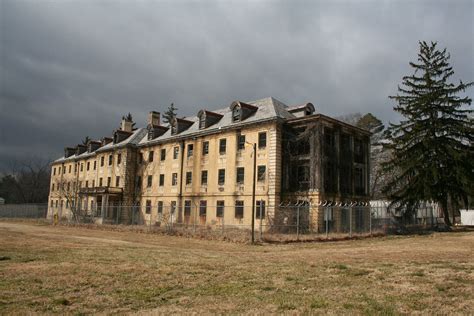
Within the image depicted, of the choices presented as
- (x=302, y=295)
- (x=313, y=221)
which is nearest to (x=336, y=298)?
(x=302, y=295)

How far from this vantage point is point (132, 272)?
11531 mm

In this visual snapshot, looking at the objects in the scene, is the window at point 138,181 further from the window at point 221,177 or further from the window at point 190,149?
the window at point 221,177

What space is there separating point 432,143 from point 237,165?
654 inches

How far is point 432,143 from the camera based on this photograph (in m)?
34.8

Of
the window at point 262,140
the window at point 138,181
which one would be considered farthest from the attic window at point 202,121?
the window at point 138,181

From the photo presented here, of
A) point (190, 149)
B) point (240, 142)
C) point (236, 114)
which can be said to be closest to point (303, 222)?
point (240, 142)

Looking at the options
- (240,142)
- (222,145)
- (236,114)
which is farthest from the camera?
(222,145)

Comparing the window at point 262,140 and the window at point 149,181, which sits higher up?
the window at point 262,140

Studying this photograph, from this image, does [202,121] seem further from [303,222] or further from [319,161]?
[303,222]

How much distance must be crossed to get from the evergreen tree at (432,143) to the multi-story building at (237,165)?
427 cm

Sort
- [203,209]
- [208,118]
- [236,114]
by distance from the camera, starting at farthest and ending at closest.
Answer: [208,118] → [203,209] → [236,114]

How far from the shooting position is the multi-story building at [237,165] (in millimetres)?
34281

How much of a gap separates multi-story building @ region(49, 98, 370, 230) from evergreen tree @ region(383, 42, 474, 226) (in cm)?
427

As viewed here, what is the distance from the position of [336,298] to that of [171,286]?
12.5 ft
